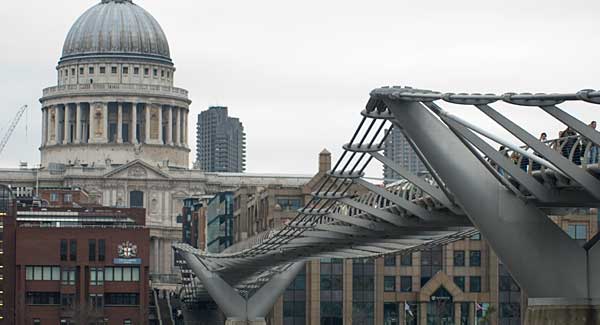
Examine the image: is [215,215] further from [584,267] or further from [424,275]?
[584,267]

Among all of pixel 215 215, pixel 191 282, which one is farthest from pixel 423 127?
pixel 215 215

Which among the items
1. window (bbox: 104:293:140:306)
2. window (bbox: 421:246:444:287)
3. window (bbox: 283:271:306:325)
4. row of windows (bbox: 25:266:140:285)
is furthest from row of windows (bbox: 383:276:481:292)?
row of windows (bbox: 25:266:140:285)

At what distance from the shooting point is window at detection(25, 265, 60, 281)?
164 m

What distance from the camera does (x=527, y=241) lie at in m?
61.8

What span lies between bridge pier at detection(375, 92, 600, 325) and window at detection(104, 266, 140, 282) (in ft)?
343

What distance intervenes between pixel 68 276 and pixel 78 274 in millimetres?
691

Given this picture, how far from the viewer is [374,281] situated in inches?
5645

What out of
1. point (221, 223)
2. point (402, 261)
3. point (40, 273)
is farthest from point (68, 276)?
point (402, 261)

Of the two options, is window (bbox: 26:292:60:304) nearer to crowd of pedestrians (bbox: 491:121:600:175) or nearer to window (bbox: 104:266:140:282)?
window (bbox: 104:266:140:282)

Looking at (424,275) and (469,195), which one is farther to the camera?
(424,275)

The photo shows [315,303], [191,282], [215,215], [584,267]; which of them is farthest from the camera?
[215,215]

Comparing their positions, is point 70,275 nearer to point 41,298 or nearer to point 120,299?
point 41,298

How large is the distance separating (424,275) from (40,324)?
30.6 metres

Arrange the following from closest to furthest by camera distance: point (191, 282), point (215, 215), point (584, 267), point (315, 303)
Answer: point (584, 267) < point (315, 303) < point (191, 282) < point (215, 215)
